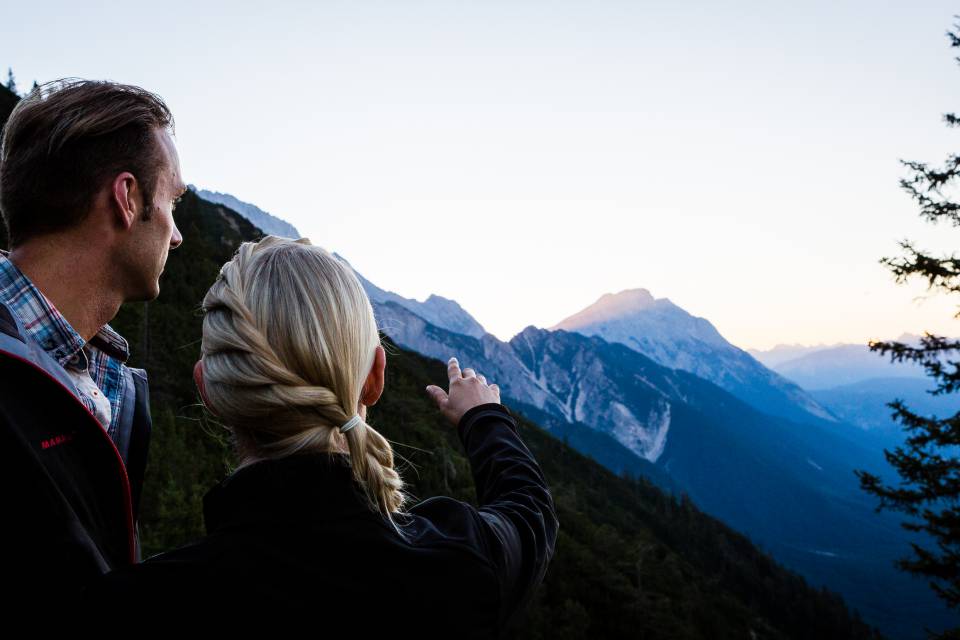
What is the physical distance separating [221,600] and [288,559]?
0.15 meters

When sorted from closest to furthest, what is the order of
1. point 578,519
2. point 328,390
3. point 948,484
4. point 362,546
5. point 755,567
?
1. point 362,546
2. point 328,390
3. point 948,484
4. point 578,519
5. point 755,567

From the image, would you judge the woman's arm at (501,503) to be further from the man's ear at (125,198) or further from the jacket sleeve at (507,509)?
the man's ear at (125,198)

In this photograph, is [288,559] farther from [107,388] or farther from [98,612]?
[107,388]

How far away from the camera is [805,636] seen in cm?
9525

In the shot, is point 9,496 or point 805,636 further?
point 805,636

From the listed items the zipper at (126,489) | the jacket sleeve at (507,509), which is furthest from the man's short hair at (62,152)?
the jacket sleeve at (507,509)

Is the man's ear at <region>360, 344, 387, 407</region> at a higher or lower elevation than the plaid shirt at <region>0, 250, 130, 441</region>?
higher

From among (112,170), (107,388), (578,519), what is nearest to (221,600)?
(107,388)

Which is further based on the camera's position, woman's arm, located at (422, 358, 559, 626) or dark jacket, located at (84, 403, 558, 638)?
woman's arm, located at (422, 358, 559, 626)

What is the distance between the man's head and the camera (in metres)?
1.88

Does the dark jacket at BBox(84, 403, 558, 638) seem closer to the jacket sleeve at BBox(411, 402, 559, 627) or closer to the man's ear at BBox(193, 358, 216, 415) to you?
the jacket sleeve at BBox(411, 402, 559, 627)

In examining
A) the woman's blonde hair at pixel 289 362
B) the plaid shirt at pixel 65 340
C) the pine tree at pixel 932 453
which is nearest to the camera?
the woman's blonde hair at pixel 289 362

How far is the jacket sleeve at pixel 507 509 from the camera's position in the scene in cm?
157

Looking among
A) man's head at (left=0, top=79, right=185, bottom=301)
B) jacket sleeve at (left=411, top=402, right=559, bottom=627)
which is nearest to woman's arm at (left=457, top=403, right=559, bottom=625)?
jacket sleeve at (left=411, top=402, right=559, bottom=627)
